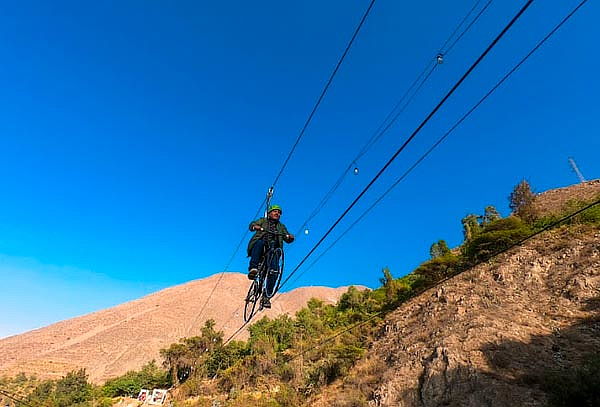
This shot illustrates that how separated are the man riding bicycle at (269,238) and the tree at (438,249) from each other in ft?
108

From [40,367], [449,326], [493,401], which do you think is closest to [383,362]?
[449,326]

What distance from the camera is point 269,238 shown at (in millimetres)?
10766

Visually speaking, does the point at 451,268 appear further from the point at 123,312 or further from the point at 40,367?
the point at 123,312

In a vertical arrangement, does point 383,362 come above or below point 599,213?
below

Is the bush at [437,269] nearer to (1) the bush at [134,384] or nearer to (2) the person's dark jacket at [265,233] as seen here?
(2) the person's dark jacket at [265,233]

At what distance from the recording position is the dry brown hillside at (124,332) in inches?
3688

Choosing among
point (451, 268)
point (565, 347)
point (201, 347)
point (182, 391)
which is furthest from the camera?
point (201, 347)

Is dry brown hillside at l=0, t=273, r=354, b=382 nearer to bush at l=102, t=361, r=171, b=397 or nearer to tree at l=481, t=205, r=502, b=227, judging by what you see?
bush at l=102, t=361, r=171, b=397

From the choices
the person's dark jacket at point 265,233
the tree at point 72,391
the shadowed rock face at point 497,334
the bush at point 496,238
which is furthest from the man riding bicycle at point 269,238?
the tree at point 72,391

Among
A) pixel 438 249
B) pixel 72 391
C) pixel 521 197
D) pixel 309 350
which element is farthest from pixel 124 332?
pixel 521 197

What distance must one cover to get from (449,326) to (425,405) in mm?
5643

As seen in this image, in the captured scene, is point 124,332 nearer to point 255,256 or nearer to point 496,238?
point 496,238

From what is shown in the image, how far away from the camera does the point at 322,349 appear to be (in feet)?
109

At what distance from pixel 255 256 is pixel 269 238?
83 cm
